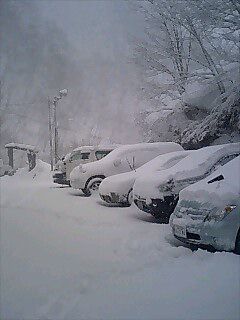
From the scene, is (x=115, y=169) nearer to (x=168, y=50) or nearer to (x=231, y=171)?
(x=231, y=171)

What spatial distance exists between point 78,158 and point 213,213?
10.0 m

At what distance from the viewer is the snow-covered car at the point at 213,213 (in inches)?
185

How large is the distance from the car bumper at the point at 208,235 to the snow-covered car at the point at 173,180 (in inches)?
77.1

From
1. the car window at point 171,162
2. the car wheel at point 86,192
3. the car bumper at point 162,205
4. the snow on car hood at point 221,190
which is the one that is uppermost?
the snow on car hood at point 221,190

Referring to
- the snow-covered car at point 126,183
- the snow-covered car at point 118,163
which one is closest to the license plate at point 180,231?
the snow-covered car at point 126,183

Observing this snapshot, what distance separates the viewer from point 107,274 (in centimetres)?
429

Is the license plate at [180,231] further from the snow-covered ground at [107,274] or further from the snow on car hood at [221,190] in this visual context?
the snow on car hood at [221,190]

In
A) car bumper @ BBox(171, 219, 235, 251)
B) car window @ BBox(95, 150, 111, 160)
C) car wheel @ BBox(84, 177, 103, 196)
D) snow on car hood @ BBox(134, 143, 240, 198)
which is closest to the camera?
car bumper @ BBox(171, 219, 235, 251)

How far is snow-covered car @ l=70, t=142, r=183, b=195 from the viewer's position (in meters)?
11.0

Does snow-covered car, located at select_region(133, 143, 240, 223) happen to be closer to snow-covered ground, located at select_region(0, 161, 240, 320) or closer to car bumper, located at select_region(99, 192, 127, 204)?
snow-covered ground, located at select_region(0, 161, 240, 320)

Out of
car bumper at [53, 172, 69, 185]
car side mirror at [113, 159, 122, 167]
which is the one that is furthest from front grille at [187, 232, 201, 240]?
car bumper at [53, 172, 69, 185]

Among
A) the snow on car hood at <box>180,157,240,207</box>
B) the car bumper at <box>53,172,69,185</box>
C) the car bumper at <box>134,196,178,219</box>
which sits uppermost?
the snow on car hood at <box>180,157,240,207</box>

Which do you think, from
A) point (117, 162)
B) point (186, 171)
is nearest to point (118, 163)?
point (117, 162)

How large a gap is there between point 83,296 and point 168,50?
54.7 feet
